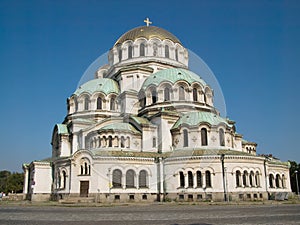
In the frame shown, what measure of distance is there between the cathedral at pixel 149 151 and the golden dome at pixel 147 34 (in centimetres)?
468

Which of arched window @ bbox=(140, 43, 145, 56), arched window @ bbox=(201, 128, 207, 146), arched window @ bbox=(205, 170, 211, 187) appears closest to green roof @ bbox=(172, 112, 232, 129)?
arched window @ bbox=(201, 128, 207, 146)

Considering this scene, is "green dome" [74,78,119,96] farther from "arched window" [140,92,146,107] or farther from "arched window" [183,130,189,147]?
"arched window" [183,130,189,147]

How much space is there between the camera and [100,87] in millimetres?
49000

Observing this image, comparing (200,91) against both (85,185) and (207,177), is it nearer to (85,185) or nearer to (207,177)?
(207,177)

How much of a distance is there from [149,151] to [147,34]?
23.5 meters

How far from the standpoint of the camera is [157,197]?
1458 inches

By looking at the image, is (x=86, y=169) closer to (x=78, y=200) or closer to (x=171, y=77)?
(x=78, y=200)

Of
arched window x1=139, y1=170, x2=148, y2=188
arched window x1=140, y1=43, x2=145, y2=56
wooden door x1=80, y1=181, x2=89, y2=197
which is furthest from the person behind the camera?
arched window x1=140, y1=43, x2=145, y2=56

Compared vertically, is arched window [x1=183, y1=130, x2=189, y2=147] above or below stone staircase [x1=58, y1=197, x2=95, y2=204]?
above

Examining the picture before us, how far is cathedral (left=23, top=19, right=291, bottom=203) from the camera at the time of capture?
116 feet

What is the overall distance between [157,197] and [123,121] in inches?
479

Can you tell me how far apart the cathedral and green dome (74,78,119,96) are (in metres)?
0.16

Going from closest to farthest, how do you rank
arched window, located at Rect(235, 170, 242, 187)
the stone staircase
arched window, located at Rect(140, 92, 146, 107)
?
the stone staircase < arched window, located at Rect(235, 170, 242, 187) < arched window, located at Rect(140, 92, 146, 107)

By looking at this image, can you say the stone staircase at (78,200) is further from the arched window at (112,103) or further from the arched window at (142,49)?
the arched window at (142,49)
